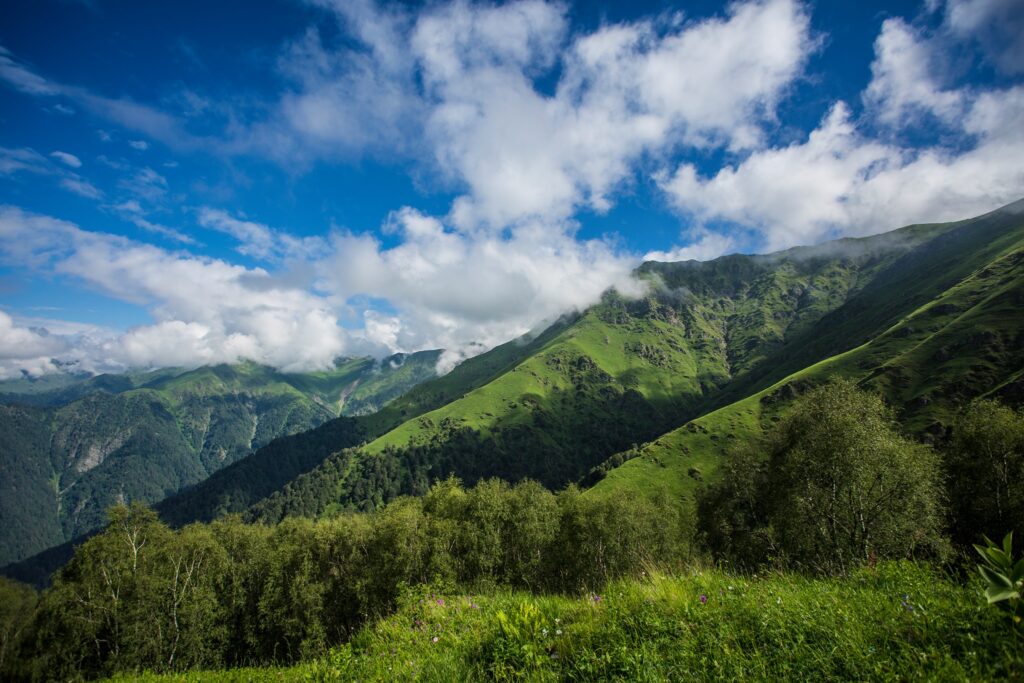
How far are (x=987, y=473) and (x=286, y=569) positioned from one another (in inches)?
2867

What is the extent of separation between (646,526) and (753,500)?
1439 cm

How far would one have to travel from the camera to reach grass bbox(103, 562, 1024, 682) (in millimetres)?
4652

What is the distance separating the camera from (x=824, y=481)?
96.2 feet

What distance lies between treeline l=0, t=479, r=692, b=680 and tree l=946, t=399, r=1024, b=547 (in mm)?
26525

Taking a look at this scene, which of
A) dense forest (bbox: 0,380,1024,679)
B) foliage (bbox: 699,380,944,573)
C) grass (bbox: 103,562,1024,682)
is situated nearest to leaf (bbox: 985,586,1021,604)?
grass (bbox: 103,562,1024,682)

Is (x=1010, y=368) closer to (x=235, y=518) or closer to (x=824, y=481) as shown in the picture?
(x=824, y=481)

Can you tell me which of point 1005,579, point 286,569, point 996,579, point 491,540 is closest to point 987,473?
point 491,540

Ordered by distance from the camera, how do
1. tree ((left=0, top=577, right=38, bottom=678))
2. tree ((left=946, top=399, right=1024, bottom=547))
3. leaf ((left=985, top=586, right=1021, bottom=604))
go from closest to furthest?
leaf ((left=985, top=586, right=1021, bottom=604)), tree ((left=946, top=399, right=1024, bottom=547)), tree ((left=0, top=577, right=38, bottom=678))

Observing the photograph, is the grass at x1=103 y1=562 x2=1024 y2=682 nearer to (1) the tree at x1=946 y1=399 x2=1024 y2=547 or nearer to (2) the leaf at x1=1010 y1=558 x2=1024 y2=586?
(2) the leaf at x1=1010 y1=558 x2=1024 y2=586

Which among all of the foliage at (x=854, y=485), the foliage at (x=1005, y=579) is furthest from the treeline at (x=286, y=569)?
the foliage at (x=1005, y=579)

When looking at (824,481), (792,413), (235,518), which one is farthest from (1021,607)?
(235,518)

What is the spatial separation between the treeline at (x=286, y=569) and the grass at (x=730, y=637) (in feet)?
98.1

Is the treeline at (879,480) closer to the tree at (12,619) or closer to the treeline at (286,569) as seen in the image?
the treeline at (286,569)

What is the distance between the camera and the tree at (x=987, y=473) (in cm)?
3272
